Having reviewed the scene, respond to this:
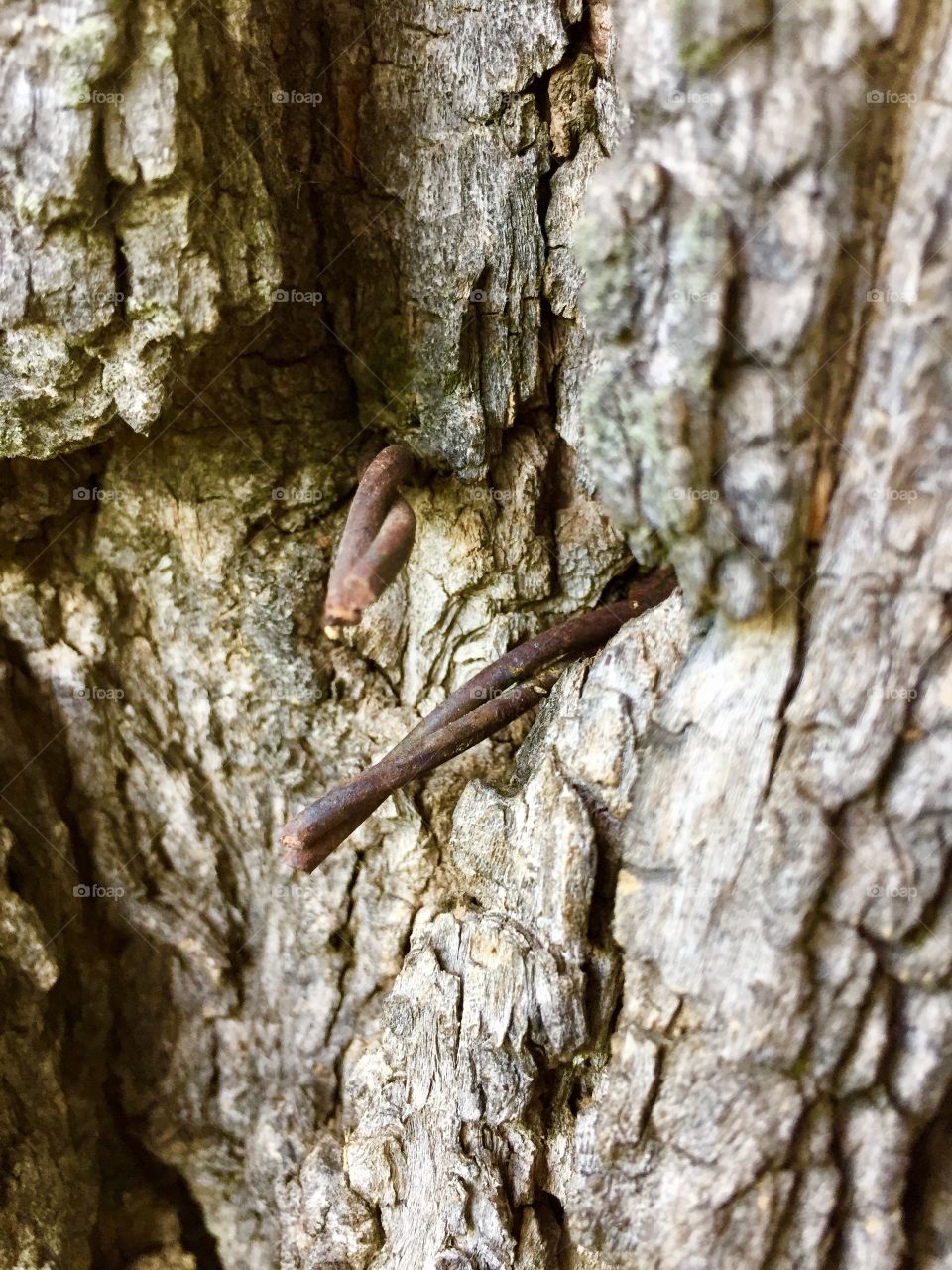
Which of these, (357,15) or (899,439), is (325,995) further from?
(357,15)

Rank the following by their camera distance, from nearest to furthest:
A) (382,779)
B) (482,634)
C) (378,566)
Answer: (378,566)
(382,779)
(482,634)

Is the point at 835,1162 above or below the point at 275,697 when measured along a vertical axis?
below

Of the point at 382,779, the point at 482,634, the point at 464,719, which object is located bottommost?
the point at 382,779

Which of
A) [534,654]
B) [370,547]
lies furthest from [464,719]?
[370,547]

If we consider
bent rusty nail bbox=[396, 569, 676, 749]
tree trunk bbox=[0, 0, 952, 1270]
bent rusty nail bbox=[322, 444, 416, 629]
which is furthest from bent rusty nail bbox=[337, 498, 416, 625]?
bent rusty nail bbox=[396, 569, 676, 749]

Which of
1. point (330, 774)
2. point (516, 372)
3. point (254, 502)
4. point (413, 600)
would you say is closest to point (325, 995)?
point (330, 774)

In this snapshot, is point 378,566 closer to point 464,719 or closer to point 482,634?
point 464,719
